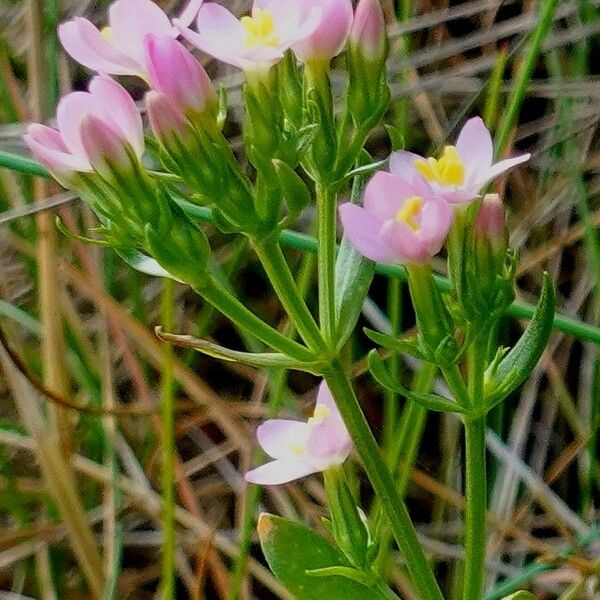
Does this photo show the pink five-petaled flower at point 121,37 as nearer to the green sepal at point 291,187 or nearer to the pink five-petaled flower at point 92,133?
the pink five-petaled flower at point 92,133

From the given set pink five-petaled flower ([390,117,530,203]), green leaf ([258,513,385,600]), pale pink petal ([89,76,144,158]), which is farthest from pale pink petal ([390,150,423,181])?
green leaf ([258,513,385,600])

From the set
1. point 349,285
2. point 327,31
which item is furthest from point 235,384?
point 327,31

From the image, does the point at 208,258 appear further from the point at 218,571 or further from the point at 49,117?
the point at 49,117

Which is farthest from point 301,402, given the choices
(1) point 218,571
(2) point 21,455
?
(2) point 21,455

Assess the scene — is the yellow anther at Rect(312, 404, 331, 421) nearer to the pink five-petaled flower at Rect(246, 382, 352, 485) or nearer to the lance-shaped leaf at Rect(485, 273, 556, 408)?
the pink five-petaled flower at Rect(246, 382, 352, 485)

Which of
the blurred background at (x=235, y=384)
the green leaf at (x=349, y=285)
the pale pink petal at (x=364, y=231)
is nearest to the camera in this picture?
the pale pink petal at (x=364, y=231)

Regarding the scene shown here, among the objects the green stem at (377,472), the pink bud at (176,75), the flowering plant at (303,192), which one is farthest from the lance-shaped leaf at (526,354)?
the pink bud at (176,75)
